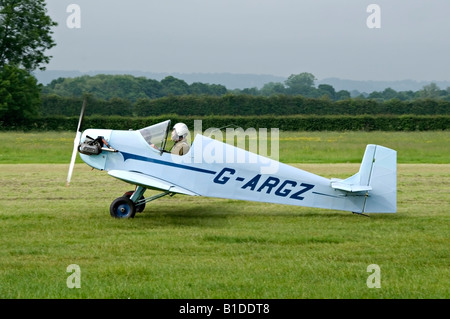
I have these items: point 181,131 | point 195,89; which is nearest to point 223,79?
point 195,89

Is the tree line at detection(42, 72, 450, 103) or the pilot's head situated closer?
the pilot's head

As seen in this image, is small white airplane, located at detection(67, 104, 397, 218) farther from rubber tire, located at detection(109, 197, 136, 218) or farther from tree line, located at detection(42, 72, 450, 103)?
tree line, located at detection(42, 72, 450, 103)

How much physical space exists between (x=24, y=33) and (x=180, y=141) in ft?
129

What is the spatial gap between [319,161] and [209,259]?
15995 mm

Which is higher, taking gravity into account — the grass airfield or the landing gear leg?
the landing gear leg

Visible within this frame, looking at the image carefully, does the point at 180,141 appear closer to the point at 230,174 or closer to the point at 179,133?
the point at 179,133

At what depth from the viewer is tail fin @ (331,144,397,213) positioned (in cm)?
1073

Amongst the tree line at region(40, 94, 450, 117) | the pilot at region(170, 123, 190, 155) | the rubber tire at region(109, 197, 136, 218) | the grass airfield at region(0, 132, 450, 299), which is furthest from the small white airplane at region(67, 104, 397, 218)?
the tree line at region(40, 94, 450, 117)

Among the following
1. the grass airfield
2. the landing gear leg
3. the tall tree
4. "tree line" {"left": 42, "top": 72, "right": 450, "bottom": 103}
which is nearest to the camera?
the grass airfield

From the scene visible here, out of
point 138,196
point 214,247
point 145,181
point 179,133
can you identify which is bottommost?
point 214,247

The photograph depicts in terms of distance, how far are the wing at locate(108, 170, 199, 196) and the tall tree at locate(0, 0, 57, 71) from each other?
37.9m

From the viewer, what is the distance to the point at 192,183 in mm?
10930

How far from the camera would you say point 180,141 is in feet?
36.8
